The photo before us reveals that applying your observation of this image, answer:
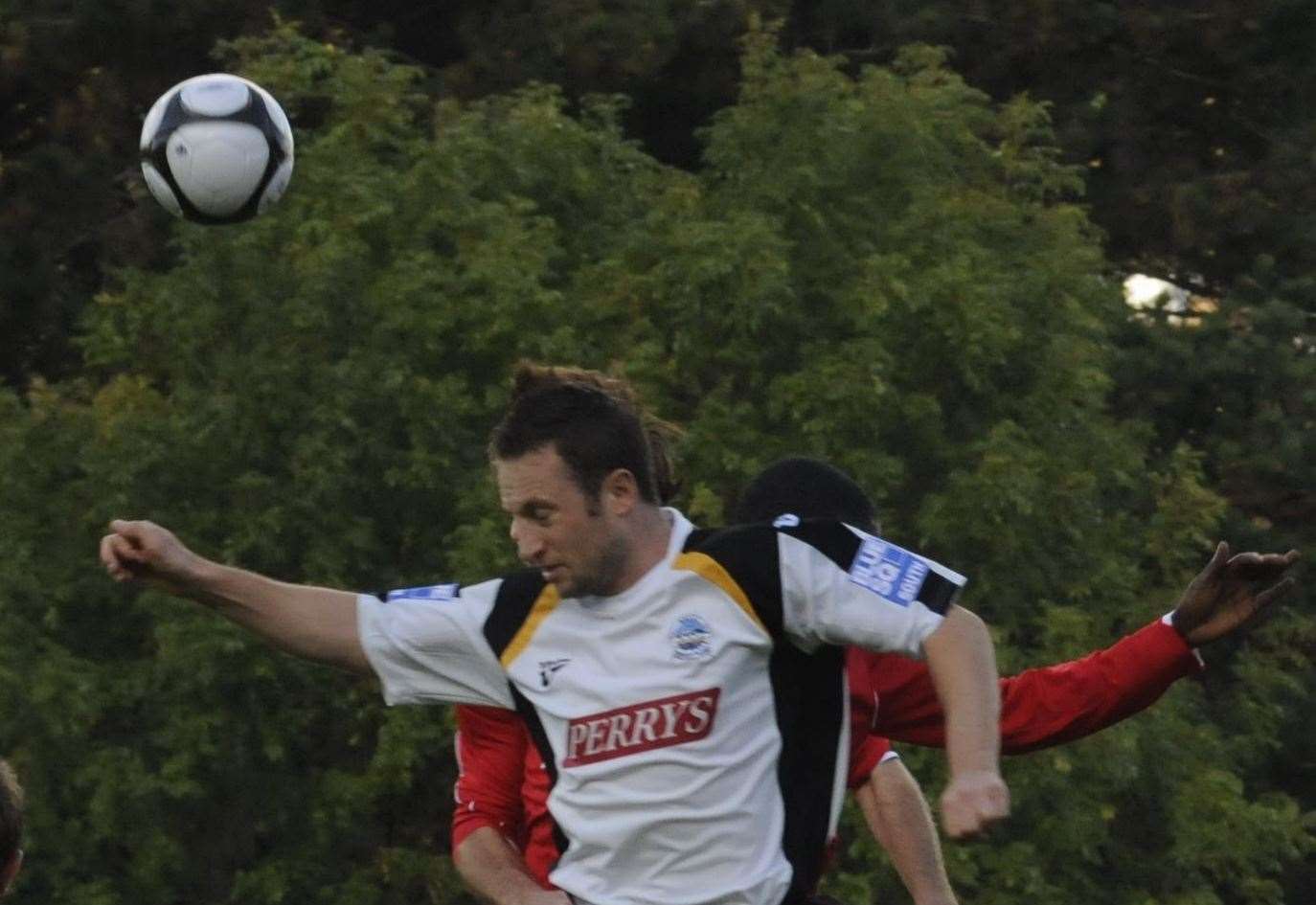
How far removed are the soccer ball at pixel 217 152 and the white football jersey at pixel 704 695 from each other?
3417mm

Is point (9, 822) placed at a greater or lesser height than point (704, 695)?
greater

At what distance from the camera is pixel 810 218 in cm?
1156

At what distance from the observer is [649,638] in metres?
4.02

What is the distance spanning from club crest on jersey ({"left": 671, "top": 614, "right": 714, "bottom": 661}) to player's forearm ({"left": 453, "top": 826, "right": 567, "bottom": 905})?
Result: 480 mm

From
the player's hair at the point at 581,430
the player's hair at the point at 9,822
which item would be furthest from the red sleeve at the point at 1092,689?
the player's hair at the point at 9,822

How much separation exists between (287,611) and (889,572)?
0.91 metres

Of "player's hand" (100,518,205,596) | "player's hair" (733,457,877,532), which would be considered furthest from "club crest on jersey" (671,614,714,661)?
"player's hair" (733,457,877,532)

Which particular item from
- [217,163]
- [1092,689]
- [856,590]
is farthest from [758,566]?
[217,163]

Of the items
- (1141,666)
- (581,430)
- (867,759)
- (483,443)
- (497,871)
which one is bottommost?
(483,443)

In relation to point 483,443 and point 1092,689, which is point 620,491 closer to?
point 1092,689

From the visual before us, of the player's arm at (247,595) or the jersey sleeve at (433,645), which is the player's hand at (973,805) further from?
the player's arm at (247,595)

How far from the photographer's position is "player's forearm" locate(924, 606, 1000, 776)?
366cm

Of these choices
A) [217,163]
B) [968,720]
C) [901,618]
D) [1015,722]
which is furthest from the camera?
[217,163]

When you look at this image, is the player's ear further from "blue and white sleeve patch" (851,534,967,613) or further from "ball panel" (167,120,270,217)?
"ball panel" (167,120,270,217)
